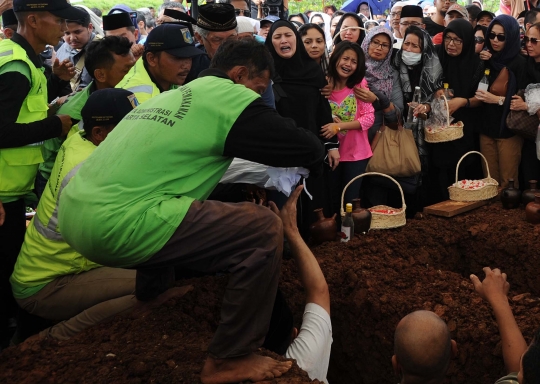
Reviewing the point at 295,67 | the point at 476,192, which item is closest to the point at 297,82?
the point at 295,67

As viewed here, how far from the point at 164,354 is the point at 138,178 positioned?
1076 mm

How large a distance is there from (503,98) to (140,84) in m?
4.44

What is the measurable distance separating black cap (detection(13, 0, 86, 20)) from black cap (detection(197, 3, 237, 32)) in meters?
1.34

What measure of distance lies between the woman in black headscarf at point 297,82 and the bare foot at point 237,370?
308 centimetres

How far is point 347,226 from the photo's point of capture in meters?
5.93

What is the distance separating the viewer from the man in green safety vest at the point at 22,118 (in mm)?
4047

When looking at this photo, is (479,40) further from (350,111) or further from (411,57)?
(350,111)

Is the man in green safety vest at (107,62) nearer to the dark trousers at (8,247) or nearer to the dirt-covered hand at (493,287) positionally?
the dark trousers at (8,247)

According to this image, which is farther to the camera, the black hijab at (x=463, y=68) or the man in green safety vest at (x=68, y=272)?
the black hijab at (x=463, y=68)

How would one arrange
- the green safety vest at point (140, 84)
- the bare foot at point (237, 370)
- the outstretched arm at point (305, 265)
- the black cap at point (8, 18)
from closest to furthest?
the bare foot at point (237, 370), the outstretched arm at point (305, 265), the green safety vest at point (140, 84), the black cap at point (8, 18)

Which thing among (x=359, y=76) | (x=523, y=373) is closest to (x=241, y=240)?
(x=523, y=373)

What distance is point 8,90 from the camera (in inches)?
158

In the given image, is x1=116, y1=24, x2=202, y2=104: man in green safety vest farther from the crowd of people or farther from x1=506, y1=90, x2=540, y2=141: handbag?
x1=506, y1=90, x2=540, y2=141: handbag

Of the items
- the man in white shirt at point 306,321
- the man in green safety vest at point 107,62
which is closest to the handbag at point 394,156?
the man in green safety vest at point 107,62
